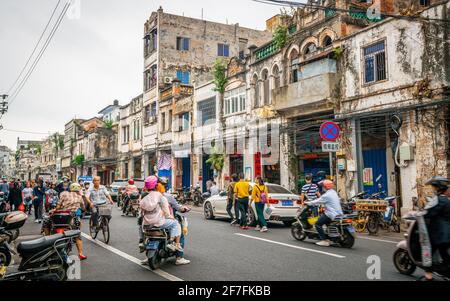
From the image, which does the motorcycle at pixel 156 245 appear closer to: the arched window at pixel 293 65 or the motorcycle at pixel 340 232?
the motorcycle at pixel 340 232

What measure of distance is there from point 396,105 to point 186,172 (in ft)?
70.2

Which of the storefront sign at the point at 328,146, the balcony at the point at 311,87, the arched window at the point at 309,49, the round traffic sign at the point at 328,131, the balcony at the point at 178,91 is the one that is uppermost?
the balcony at the point at 178,91

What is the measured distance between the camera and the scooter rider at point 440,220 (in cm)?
559

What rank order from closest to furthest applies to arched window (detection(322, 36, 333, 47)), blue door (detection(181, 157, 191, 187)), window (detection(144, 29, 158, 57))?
arched window (detection(322, 36, 333, 47)), blue door (detection(181, 157, 191, 187)), window (detection(144, 29, 158, 57))

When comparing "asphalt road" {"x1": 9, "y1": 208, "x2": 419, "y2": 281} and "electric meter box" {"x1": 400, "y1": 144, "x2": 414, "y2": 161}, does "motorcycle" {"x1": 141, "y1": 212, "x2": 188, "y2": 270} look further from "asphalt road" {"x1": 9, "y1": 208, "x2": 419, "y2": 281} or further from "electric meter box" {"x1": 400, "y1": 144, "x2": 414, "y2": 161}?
"electric meter box" {"x1": 400, "y1": 144, "x2": 414, "y2": 161}

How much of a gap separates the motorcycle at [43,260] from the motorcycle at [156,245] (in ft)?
4.42

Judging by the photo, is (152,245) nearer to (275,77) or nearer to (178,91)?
(275,77)

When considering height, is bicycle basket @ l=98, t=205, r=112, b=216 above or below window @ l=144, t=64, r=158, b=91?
below

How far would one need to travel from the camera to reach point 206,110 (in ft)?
96.7

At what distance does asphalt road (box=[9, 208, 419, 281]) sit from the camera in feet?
21.4

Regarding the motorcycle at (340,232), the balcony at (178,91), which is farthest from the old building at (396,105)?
the balcony at (178,91)

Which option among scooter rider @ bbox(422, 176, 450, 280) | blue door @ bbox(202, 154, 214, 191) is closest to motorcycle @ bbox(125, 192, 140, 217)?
blue door @ bbox(202, 154, 214, 191)

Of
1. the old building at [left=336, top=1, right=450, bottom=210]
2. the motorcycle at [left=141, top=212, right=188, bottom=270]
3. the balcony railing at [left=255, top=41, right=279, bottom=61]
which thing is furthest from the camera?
the balcony railing at [left=255, top=41, right=279, bottom=61]

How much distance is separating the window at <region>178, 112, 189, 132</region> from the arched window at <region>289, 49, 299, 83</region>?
13068 millimetres
